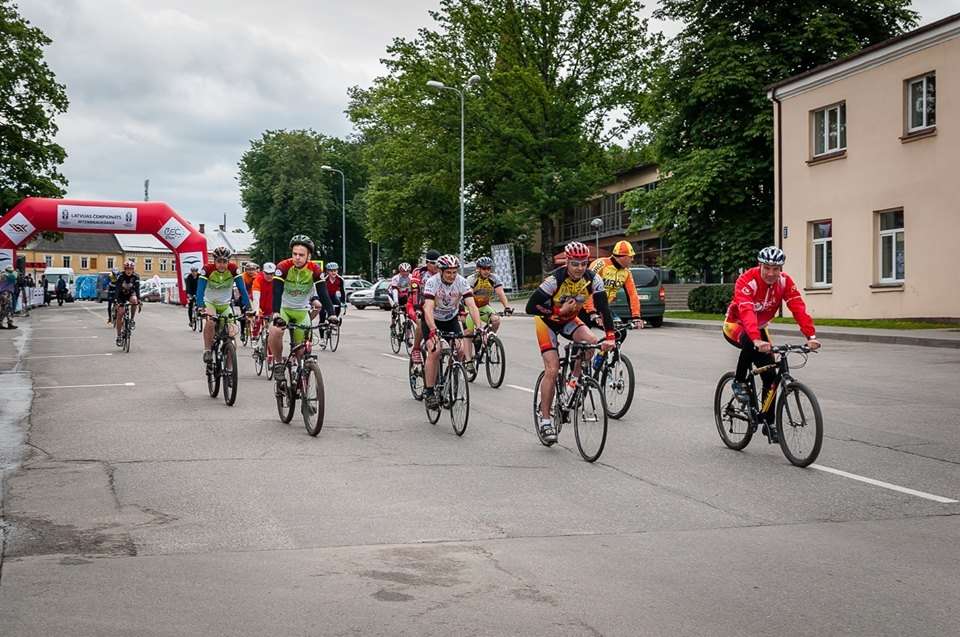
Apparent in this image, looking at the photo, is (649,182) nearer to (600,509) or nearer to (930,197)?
(930,197)

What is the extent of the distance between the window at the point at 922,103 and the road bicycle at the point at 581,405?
21.3m

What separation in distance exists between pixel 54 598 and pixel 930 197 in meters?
26.3

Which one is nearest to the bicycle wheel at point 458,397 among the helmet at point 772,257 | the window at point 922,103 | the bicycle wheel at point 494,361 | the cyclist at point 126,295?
the helmet at point 772,257

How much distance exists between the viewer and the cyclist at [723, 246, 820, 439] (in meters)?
8.57

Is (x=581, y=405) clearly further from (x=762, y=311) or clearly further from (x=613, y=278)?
(x=613, y=278)

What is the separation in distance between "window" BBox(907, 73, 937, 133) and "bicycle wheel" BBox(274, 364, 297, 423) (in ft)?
70.5

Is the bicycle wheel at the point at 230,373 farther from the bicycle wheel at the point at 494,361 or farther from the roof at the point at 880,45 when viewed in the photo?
the roof at the point at 880,45

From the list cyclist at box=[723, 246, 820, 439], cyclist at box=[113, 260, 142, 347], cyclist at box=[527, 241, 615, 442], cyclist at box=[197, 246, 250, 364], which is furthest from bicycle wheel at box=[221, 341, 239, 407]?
cyclist at box=[113, 260, 142, 347]

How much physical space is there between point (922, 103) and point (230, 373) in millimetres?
21735

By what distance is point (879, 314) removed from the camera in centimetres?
2911

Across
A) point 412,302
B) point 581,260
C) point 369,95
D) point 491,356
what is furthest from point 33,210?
point 369,95

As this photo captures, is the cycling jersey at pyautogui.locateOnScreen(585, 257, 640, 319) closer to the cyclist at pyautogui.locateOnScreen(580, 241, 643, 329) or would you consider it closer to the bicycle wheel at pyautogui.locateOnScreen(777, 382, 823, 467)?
the cyclist at pyautogui.locateOnScreen(580, 241, 643, 329)

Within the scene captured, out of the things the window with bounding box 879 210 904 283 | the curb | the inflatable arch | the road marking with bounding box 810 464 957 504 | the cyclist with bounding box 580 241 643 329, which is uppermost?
the inflatable arch

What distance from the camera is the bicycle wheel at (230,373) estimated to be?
41.3 ft
